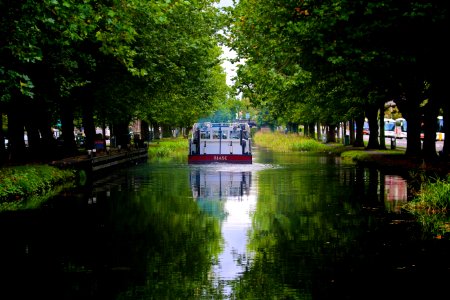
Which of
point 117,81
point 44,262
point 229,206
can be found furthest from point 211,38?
point 44,262

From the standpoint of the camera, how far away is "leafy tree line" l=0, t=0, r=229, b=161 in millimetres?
21516

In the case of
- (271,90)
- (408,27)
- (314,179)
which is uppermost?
(408,27)

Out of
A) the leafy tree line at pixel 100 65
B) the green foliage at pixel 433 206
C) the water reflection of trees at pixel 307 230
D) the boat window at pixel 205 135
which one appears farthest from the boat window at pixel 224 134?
the green foliage at pixel 433 206

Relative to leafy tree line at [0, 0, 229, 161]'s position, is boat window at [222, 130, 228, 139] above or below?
below

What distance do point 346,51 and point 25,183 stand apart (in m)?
13.3

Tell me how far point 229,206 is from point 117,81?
20.3m

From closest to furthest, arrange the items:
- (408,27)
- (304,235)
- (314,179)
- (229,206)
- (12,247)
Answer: (12,247) → (304,235) → (229,206) → (408,27) → (314,179)

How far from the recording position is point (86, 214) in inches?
782

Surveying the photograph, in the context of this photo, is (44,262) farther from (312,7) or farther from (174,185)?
(312,7)

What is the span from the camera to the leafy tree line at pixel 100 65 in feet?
70.6

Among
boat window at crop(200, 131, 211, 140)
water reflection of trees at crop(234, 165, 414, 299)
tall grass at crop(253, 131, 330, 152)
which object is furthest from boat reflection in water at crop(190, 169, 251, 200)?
tall grass at crop(253, 131, 330, 152)

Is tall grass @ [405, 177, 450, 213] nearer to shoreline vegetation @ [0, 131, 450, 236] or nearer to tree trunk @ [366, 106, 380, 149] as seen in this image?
shoreline vegetation @ [0, 131, 450, 236]

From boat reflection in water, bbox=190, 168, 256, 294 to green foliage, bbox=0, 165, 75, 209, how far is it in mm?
5627

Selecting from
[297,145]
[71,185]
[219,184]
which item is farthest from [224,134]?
[297,145]
